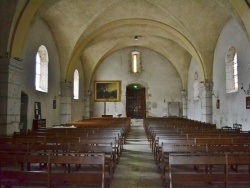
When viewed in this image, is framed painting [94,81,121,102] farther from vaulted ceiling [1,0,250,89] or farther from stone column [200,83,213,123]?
stone column [200,83,213,123]

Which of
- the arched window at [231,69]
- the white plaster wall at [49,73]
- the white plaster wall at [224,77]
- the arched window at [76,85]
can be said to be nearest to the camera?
the white plaster wall at [224,77]

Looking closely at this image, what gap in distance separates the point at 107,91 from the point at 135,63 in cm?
417

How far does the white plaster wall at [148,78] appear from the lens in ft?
89.8

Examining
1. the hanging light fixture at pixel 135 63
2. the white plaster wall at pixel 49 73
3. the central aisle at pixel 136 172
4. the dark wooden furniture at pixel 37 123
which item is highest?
the hanging light fixture at pixel 135 63

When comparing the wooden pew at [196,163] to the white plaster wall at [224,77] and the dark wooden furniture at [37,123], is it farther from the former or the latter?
the dark wooden furniture at [37,123]

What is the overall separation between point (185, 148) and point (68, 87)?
14.1 m

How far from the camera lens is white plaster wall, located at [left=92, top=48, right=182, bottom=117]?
27.4 metres

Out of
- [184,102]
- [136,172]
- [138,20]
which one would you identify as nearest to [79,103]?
[138,20]

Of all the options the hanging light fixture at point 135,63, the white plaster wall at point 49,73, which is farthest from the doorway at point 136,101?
the white plaster wall at point 49,73

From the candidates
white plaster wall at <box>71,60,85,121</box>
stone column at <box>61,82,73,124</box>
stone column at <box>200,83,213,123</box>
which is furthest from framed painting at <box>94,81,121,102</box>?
stone column at <box>200,83,213,123</box>

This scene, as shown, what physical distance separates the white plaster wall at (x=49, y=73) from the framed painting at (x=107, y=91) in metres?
9.55

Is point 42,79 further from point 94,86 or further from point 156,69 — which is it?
point 156,69

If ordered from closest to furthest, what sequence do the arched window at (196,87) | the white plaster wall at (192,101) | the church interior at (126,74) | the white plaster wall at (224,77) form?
the church interior at (126,74), the white plaster wall at (224,77), the white plaster wall at (192,101), the arched window at (196,87)

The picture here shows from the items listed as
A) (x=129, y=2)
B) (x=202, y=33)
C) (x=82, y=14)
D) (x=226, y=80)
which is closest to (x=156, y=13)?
(x=129, y=2)
